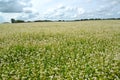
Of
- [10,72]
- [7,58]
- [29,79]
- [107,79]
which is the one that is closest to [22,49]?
[7,58]

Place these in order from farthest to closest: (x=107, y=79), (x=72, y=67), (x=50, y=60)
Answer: (x=50, y=60)
(x=72, y=67)
(x=107, y=79)

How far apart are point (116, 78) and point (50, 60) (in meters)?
3.28

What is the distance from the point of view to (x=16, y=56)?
36.3ft

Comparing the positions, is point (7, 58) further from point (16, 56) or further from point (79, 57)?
point (79, 57)

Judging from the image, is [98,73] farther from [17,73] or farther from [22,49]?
[22,49]

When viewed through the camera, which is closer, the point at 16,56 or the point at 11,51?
the point at 16,56

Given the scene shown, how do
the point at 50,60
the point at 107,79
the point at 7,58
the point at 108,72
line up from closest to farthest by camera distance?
the point at 107,79 → the point at 108,72 → the point at 50,60 → the point at 7,58

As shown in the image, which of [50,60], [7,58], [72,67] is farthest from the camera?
[7,58]

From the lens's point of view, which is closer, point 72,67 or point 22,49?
point 72,67

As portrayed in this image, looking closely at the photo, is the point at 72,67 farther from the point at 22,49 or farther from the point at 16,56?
the point at 22,49

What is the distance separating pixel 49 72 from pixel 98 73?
150 cm

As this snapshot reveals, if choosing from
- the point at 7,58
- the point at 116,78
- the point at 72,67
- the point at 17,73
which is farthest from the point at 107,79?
the point at 7,58

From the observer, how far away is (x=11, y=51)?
1184cm

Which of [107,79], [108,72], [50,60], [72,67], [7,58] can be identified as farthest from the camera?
[7,58]
